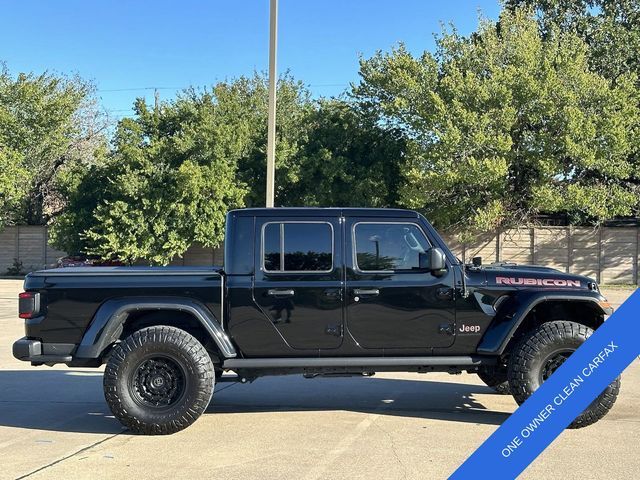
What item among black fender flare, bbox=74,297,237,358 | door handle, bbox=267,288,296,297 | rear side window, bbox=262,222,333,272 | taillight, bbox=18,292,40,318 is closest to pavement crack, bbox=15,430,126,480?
black fender flare, bbox=74,297,237,358

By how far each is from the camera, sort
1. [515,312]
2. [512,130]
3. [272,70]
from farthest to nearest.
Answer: [512,130] → [272,70] → [515,312]

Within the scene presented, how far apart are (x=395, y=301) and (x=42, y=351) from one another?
130 inches

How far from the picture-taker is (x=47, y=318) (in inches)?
234

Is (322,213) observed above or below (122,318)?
above

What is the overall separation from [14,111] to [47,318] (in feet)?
91.0

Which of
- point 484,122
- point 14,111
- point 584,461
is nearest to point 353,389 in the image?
point 584,461

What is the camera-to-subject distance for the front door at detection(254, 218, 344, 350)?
6.00 meters

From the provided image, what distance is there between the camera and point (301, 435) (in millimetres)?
5820

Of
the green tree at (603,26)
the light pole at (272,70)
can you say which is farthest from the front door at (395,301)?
the green tree at (603,26)

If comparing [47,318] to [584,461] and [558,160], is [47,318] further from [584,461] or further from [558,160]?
[558,160]

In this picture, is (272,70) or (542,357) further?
(272,70)

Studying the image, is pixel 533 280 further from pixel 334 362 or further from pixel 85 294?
pixel 85 294

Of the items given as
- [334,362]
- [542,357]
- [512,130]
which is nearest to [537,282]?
[542,357]

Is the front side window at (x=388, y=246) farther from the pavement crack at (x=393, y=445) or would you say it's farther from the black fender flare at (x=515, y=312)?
the pavement crack at (x=393, y=445)
